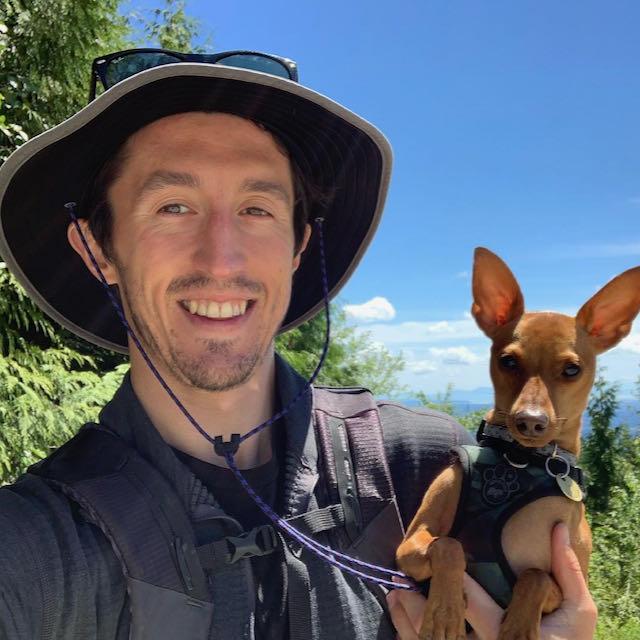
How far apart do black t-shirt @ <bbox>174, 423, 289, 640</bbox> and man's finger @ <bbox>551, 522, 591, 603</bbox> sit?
0.77 metres

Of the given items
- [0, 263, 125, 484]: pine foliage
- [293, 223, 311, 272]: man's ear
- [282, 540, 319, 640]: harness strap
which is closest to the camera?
[282, 540, 319, 640]: harness strap

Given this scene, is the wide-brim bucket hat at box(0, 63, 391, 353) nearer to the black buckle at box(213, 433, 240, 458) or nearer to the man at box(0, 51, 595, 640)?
the man at box(0, 51, 595, 640)

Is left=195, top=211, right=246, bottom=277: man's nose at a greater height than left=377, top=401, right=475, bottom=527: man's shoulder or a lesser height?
greater

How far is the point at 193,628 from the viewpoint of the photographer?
1.68 meters

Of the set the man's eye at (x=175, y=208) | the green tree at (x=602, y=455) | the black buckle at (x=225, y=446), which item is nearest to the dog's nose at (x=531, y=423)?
the black buckle at (x=225, y=446)

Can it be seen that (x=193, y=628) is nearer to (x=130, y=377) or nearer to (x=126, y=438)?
(x=126, y=438)

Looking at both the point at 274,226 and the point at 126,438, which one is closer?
the point at 126,438

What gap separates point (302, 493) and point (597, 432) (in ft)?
94.3

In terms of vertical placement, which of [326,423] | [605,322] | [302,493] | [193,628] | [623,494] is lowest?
[623,494]

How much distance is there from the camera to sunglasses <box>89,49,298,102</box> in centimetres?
223

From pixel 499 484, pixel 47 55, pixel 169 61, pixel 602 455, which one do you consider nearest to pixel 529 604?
pixel 499 484

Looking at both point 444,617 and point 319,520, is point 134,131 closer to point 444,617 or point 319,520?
point 319,520

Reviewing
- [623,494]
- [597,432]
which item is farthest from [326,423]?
[597,432]

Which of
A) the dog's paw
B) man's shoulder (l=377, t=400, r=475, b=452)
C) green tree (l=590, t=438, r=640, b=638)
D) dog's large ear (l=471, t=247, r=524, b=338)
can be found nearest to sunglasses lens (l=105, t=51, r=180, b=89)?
dog's large ear (l=471, t=247, r=524, b=338)
